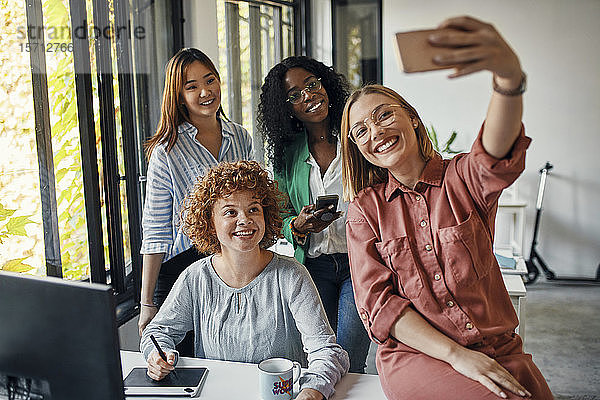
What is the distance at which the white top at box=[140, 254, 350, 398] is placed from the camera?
160cm

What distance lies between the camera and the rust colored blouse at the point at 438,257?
4.23ft

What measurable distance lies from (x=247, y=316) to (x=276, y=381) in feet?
1.05

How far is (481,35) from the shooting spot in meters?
0.87

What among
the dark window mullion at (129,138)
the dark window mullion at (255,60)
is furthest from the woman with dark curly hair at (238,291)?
the dark window mullion at (255,60)

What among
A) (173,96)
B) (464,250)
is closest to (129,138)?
(173,96)

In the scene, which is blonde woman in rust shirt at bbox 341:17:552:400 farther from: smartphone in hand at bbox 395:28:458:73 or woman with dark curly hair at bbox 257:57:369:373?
woman with dark curly hair at bbox 257:57:369:373

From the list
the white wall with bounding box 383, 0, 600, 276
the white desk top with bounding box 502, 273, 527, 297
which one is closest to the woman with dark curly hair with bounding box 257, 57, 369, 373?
the white desk top with bounding box 502, 273, 527, 297

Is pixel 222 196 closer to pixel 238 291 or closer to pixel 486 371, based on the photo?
pixel 238 291

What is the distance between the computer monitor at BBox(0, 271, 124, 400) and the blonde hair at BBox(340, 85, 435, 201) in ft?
2.43

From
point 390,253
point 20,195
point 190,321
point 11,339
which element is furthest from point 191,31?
point 11,339

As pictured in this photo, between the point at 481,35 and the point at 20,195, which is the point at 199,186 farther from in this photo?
the point at 481,35

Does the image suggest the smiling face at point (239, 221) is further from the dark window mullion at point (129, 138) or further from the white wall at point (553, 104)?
the white wall at point (553, 104)

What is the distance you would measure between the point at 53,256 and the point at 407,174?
52.5 inches

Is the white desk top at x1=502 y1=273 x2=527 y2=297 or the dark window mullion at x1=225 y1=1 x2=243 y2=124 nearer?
the white desk top at x1=502 y1=273 x2=527 y2=297
